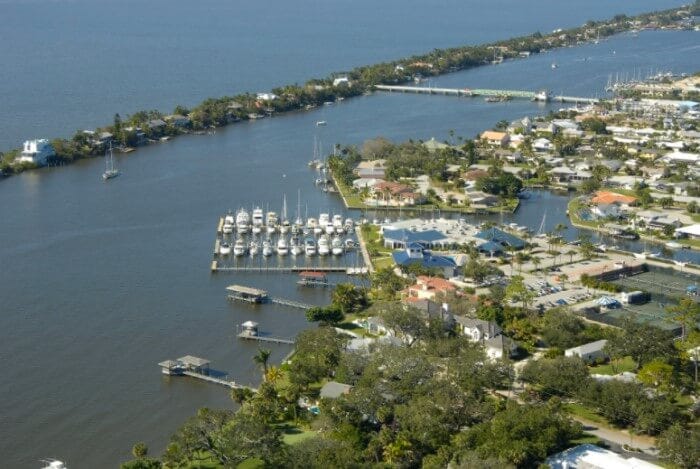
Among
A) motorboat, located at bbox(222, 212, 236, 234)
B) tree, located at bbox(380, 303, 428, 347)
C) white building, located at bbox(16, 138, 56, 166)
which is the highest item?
white building, located at bbox(16, 138, 56, 166)

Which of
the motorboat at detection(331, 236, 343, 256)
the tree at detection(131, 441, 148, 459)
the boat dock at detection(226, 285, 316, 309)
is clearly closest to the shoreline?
the motorboat at detection(331, 236, 343, 256)

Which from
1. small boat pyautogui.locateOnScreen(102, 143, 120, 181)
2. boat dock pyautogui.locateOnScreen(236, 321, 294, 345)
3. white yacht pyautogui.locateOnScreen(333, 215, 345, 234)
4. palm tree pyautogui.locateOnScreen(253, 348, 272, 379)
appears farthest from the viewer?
small boat pyautogui.locateOnScreen(102, 143, 120, 181)

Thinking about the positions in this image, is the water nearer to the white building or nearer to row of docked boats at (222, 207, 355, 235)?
the white building

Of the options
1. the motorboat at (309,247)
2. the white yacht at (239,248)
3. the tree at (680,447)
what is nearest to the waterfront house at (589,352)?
the tree at (680,447)

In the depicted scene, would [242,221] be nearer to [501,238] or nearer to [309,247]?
[309,247]

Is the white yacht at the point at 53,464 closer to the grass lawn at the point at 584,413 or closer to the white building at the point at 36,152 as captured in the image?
the grass lawn at the point at 584,413

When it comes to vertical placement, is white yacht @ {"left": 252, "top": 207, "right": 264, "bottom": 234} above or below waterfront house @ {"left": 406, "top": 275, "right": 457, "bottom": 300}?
above

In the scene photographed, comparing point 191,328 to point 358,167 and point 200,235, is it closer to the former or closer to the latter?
point 200,235

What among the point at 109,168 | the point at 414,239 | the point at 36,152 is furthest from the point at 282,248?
the point at 36,152
